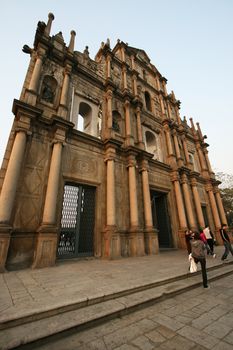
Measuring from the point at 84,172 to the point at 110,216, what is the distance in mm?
2572

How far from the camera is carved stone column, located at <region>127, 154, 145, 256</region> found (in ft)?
27.4

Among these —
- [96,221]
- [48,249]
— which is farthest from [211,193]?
[48,249]

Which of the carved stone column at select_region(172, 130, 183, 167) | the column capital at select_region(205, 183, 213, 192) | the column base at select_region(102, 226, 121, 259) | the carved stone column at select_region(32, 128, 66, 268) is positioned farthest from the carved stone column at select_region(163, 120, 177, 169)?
the carved stone column at select_region(32, 128, 66, 268)

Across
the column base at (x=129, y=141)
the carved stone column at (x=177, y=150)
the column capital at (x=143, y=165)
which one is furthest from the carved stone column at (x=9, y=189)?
the carved stone column at (x=177, y=150)

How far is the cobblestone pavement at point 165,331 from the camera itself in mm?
2082

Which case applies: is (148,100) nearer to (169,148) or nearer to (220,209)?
(169,148)

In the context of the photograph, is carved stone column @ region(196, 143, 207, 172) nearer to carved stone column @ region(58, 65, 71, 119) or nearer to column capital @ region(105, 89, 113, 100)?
column capital @ region(105, 89, 113, 100)

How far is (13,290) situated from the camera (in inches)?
134

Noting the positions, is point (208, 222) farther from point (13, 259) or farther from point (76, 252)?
point (13, 259)

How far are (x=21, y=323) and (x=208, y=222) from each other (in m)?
15.9

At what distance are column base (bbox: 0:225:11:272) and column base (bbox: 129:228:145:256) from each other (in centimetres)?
546

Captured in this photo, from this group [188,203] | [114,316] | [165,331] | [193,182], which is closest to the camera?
[165,331]

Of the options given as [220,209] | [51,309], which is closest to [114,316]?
[51,309]

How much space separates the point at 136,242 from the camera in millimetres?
8375
